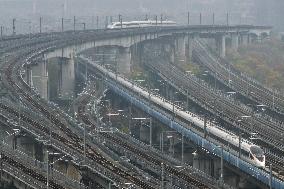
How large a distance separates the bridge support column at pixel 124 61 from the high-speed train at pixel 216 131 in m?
16.1

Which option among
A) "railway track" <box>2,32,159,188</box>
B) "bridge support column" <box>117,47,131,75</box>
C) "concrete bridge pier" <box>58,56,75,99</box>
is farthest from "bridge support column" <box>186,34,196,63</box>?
"concrete bridge pier" <box>58,56,75,99</box>

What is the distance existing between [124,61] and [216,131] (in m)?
70.0

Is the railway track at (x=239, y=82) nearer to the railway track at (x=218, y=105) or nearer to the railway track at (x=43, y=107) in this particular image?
the railway track at (x=218, y=105)

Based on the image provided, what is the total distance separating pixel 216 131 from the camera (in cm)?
9488

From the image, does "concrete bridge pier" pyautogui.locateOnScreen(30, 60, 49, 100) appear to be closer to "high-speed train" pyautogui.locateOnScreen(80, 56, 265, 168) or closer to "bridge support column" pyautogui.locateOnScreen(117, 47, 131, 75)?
"high-speed train" pyautogui.locateOnScreen(80, 56, 265, 168)

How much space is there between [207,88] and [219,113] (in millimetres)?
29888

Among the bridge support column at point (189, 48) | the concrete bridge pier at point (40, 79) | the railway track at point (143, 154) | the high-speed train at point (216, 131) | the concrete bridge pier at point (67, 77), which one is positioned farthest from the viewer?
the bridge support column at point (189, 48)

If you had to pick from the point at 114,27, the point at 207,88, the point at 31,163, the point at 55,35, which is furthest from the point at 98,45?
the point at 31,163

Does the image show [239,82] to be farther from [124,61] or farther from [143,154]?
[143,154]

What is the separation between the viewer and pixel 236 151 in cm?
8544

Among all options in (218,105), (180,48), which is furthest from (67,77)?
(180,48)

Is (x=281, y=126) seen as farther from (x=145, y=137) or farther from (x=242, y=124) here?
(x=145, y=137)

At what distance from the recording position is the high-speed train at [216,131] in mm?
80500

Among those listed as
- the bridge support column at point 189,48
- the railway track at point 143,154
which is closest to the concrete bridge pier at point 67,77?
the railway track at point 143,154
